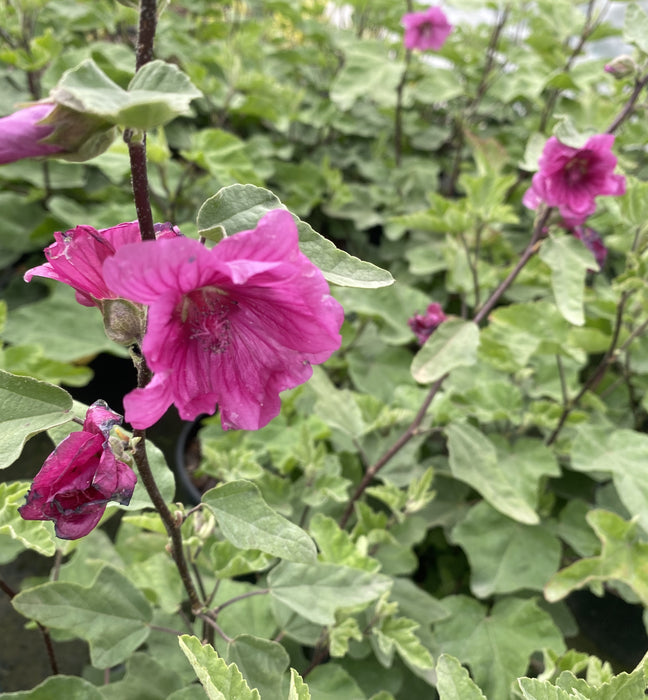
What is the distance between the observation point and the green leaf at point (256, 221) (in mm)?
408

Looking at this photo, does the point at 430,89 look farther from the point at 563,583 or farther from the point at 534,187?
the point at 563,583

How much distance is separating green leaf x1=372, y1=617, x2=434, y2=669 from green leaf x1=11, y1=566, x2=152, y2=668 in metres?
0.31

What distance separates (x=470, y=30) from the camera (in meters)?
2.26

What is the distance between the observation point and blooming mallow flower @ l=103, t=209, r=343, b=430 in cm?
35

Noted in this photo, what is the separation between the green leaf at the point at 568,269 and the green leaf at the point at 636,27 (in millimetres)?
281

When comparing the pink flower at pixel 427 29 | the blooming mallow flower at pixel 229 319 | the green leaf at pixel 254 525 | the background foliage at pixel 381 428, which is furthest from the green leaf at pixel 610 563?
the pink flower at pixel 427 29

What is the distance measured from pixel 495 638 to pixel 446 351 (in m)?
0.50

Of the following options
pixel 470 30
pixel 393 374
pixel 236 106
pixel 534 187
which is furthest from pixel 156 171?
pixel 470 30

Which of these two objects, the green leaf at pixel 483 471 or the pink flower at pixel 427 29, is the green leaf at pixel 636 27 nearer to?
the green leaf at pixel 483 471

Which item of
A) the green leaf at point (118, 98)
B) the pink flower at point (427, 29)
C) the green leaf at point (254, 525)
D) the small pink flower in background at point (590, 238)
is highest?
the green leaf at point (118, 98)

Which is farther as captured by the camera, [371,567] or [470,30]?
[470,30]

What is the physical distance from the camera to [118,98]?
0.32 metres

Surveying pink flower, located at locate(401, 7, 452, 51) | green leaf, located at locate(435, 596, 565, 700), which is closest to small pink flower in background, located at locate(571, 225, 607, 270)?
green leaf, located at locate(435, 596, 565, 700)

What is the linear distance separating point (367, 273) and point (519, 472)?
30.9 inches
